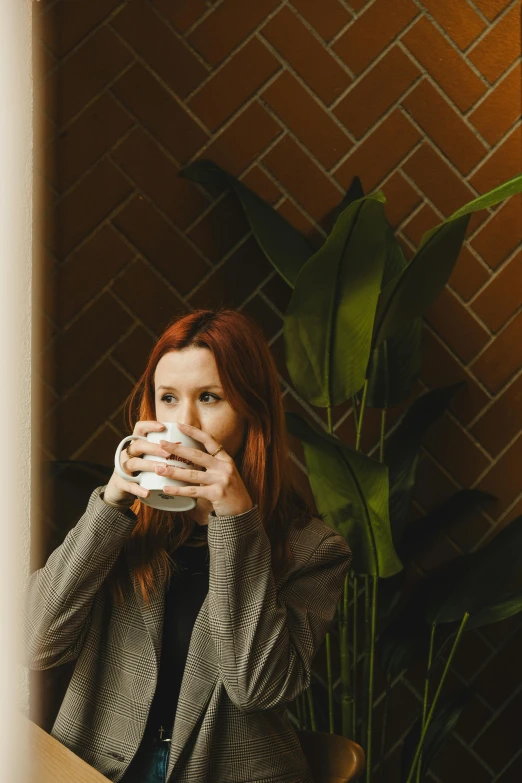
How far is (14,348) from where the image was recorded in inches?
55.1

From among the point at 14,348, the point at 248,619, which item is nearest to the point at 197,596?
the point at 248,619

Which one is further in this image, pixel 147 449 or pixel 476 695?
pixel 476 695

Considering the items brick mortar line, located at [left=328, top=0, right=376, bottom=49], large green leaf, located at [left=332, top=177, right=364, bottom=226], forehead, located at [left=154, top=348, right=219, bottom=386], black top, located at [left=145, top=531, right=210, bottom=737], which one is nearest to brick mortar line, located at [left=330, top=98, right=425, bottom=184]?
large green leaf, located at [left=332, top=177, right=364, bottom=226]

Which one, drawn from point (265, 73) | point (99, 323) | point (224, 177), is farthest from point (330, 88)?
point (99, 323)

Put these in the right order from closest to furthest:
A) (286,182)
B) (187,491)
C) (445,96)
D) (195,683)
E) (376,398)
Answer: (187,491)
(195,683)
(376,398)
(286,182)
(445,96)

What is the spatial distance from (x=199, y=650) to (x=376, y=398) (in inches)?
35.6

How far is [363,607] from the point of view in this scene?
2.10m

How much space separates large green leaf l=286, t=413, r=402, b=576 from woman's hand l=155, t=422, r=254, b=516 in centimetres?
30

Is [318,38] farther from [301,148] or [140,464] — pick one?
[140,464]

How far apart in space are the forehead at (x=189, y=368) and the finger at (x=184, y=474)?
18cm

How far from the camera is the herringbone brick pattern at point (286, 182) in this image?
187 cm

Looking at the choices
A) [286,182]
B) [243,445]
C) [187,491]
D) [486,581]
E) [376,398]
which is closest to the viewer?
[187,491]

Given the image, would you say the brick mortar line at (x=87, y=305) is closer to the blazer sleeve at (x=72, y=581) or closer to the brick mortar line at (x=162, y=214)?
the brick mortar line at (x=162, y=214)

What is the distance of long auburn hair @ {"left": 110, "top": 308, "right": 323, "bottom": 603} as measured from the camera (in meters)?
1.20
